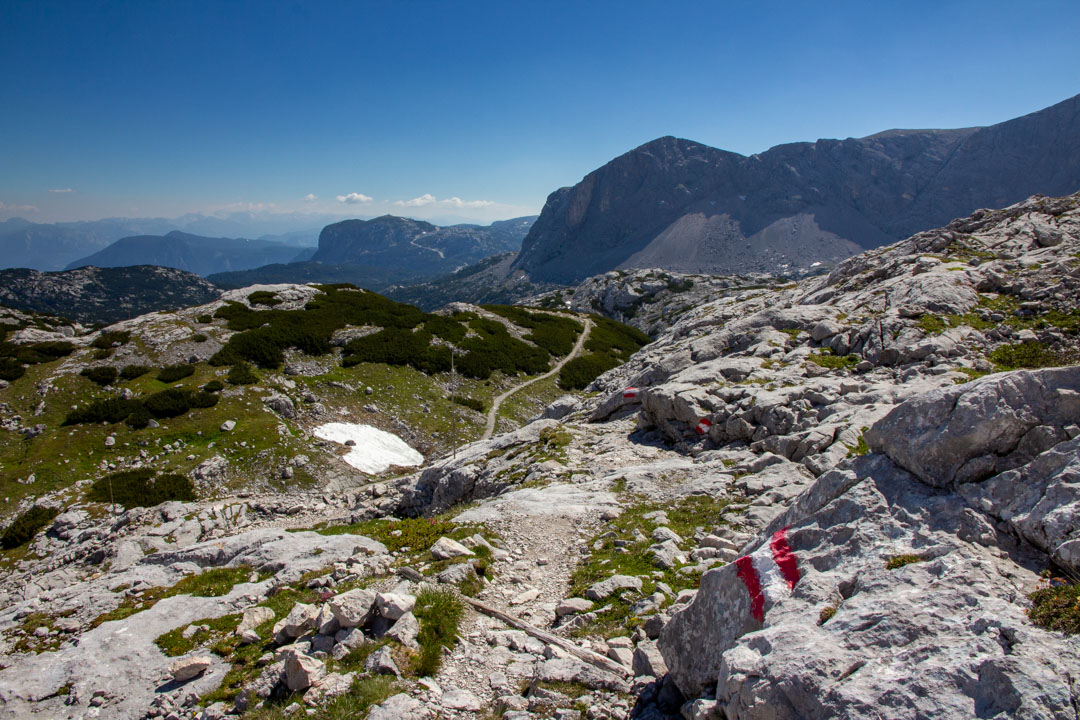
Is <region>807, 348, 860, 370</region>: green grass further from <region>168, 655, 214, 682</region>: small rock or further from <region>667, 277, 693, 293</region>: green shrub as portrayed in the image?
<region>667, 277, 693, 293</region>: green shrub

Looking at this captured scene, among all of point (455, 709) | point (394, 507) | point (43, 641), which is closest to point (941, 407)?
point (455, 709)

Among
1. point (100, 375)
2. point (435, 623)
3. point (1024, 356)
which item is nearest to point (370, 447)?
point (100, 375)

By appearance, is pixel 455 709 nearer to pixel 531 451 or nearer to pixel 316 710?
pixel 316 710

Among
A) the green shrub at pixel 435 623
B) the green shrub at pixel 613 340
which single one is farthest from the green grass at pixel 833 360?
the green shrub at pixel 613 340

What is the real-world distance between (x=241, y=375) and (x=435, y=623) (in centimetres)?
3888

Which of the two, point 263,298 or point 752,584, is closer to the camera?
point 752,584

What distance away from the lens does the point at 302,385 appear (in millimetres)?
40844

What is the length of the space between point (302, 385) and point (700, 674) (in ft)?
137

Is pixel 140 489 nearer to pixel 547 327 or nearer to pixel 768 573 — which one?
pixel 768 573

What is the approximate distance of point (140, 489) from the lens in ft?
91.9

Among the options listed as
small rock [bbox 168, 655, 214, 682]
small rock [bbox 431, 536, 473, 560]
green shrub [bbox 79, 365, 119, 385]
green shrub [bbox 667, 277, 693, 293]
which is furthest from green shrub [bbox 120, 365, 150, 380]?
green shrub [bbox 667, 277, 693, 293]

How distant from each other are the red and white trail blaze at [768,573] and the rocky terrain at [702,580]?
33mm

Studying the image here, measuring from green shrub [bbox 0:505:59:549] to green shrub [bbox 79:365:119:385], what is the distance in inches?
525

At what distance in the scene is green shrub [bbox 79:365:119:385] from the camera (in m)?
36.3
